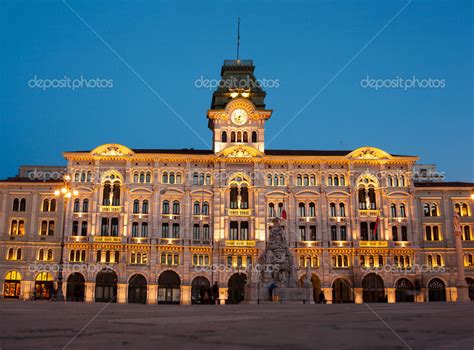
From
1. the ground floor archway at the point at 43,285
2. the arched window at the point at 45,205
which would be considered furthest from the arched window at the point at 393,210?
the arched window at the point at 45,205

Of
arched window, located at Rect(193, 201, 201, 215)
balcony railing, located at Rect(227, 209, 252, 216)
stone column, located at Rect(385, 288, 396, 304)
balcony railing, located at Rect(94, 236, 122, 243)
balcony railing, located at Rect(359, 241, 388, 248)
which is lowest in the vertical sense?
stone column, located at Rect(385, 288, 396, 304)

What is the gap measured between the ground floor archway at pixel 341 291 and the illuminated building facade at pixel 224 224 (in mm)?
130

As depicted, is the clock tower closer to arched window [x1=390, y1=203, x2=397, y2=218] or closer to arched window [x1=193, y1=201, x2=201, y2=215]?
arched window [x1=193, y1=201, x2=201, y2=215]

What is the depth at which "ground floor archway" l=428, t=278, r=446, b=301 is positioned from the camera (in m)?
58.3

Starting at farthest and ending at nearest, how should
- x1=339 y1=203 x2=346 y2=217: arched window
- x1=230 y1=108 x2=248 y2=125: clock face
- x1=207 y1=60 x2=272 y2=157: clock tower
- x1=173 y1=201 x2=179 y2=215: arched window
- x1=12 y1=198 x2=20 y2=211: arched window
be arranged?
x1=230 y1=108 x2=248 y2=125: clock face → x1=207 y1=60 x2=272 y2=157: clock tower → x1=339 y1=203 x2=346 y2=217: arched window → x1=12 y1=198 x2=20 y2=211: arched window → x1=173 y1=201 x2=179 y2=215: arched window

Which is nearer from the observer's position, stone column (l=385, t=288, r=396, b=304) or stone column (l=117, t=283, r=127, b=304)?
stone column (l=117, t=283, r=127, b=304)

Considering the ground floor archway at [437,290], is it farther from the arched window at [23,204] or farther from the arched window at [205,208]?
the arched window at [23,204]

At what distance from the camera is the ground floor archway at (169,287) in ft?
188

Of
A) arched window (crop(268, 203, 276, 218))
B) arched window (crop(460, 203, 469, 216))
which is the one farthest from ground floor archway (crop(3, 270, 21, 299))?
arched window (crop(460, 203, 469, 216))

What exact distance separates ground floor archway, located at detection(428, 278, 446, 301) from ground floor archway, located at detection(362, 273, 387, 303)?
556cm

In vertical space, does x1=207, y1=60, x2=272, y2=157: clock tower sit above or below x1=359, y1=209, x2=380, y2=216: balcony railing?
above

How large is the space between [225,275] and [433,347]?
5060 cm

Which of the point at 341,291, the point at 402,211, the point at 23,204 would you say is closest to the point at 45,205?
the point at 23,204

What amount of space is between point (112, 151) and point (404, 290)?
120 feet
